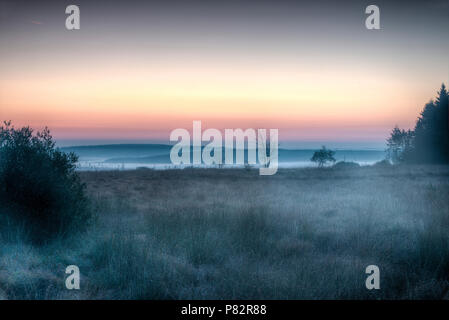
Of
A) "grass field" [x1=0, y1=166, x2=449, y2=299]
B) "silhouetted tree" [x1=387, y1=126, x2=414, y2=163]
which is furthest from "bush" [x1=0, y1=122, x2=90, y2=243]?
"silhouetted tree" [x1=387, y1=126, x2=414, y2=163]

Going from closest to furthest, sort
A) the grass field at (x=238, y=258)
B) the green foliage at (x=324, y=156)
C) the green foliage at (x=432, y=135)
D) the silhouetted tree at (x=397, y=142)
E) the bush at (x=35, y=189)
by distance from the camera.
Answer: the grass field at (x=238, y=258) < the bush at (x=35, y=189) < the green foliage at (x=432, y=135) < the silhouetted tree at (x=397, y=142) < the green foliage at (x=324, y=156)

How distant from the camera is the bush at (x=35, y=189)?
6703mm

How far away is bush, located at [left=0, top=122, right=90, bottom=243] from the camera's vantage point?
22.0ft

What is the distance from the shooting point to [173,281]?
516 centimetres

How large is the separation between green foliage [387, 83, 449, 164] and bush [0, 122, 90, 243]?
49.3 m

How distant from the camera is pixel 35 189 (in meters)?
6.83

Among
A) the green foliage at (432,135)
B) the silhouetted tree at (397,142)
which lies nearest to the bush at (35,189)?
the green foliage at (432,135)

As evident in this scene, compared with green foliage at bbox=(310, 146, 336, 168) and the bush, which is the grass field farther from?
green foliage at bbox=(310, 146, 336, 168)

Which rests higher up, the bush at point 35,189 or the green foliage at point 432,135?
the green foliage at point 432,135

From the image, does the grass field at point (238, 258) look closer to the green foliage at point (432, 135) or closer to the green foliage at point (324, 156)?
the green foliage at point (432, 135)

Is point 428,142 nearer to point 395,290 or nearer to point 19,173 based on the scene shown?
point 395,290

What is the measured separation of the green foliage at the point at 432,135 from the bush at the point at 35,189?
49.3 metres

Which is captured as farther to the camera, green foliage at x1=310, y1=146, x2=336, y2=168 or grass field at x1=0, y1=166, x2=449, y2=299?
green foliage at x1=310, y1=146, x2=336, y2=168

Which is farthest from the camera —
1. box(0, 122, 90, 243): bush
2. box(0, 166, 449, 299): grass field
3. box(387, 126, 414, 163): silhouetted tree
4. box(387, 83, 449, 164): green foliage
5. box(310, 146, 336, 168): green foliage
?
box(310, 146, 336, 168): green foliage
